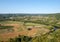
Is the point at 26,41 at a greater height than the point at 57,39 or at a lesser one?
lesser

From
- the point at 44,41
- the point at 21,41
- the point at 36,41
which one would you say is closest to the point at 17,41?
the point at 21,41

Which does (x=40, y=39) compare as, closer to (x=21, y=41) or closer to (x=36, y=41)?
(x=36, y=41)

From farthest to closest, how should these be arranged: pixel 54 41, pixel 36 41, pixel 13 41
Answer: pixel 13 41 → pixel 36 41 → pixel 54 41

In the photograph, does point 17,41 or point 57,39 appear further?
point 17,41

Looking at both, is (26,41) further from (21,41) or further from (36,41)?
(36,41)

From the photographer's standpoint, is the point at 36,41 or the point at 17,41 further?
the point at 17,41

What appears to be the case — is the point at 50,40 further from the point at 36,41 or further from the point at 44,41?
the point at 36,41

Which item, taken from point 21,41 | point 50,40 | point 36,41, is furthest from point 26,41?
point 50,40

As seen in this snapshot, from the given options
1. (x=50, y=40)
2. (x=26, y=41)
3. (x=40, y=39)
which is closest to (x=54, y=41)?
(x=50, y=40)

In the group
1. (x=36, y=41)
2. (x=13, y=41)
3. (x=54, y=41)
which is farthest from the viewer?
(x=13, y=41)
